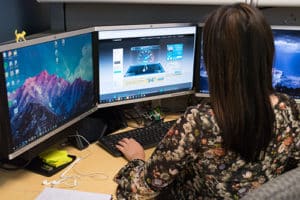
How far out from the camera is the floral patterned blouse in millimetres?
1003

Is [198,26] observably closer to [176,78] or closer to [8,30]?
[176,78]

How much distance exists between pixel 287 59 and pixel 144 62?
1.94ft

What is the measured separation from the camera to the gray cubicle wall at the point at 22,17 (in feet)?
5.99

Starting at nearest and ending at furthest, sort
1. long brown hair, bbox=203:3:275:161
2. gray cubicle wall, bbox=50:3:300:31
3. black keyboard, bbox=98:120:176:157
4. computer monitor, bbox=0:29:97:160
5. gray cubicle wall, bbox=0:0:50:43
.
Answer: long brown hair, bbox=203:3:275:161 < computer monitor, bbox=0:29:97:160 < black keyboard, bbox=98:120:176:157 < gray cubicle wall, bbox=50:3:300:31 < gray cubicle wall, bbox=0:0:50:43

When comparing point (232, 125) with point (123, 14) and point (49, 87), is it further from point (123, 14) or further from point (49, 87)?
point (123, 14)

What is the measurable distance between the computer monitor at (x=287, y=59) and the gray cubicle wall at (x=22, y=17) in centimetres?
113

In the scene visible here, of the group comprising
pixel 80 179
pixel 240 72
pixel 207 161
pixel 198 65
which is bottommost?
pixel 80 179

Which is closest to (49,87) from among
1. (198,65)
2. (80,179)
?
(80,179)

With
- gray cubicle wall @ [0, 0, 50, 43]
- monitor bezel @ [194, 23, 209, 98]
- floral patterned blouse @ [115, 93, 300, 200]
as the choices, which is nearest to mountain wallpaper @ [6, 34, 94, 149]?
floral patterned blouse @ [115, 93, 300, 200]

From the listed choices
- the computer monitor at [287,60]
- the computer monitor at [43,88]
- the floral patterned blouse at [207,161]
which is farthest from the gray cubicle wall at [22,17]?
the floral patterned blouse at [207,161]

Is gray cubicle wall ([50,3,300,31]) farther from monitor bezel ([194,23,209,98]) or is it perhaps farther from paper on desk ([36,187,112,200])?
paper on desk ([36,187,112,200])

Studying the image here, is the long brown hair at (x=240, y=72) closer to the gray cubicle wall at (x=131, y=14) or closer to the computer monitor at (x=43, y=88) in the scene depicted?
the computer monitor at (x=43, y=88)

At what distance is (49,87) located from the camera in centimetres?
128

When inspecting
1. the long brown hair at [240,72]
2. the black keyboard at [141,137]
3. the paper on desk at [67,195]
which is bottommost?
the paper on desk at [67,195]
